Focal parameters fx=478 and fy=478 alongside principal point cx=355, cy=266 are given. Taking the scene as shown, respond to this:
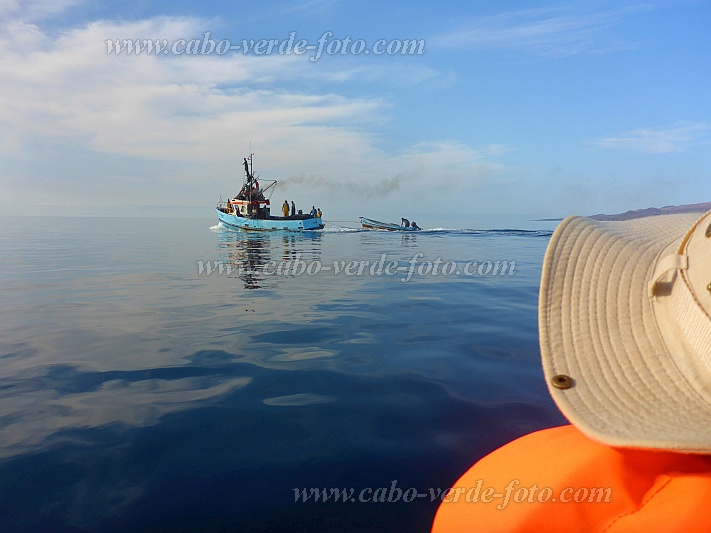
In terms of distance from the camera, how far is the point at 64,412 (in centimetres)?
414

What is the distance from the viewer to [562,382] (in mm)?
1418

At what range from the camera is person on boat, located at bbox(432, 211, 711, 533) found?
1.22 metres

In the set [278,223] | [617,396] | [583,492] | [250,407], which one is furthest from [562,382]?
[278,223]

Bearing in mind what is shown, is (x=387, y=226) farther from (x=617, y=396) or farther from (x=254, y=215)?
(x=617, y=396)

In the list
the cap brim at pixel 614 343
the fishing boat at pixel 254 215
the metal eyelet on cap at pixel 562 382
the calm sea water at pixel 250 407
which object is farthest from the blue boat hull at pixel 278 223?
the metal eyelet on cap at pixel 562 382

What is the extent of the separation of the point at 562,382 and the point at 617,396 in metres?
0.15

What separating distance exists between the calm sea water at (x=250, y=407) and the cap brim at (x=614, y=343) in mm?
1617

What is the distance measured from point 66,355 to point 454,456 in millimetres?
4989

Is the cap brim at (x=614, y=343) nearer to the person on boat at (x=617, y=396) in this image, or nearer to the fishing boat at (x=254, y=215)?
the person on boat at (x=617, y=396)

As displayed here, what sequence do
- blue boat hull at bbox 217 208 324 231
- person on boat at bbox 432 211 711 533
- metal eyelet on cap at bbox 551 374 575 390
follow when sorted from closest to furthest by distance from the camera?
person on boat at bbox 432 211 711 533, metal eyelet on cap at bbox 551 374 575 390, blue boat hull at bbox 217 208 324 231

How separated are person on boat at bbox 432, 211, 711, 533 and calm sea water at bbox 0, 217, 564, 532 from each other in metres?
1.25

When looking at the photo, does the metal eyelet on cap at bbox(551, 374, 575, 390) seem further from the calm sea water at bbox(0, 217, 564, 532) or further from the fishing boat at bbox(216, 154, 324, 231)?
the fishing boat at bbox(216, 154, 324, 231)

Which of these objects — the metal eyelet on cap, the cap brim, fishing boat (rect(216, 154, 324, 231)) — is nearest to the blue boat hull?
fishing boat (rect(216, 154, 324, 231))

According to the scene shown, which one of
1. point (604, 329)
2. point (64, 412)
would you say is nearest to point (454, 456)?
point (604, 329)
